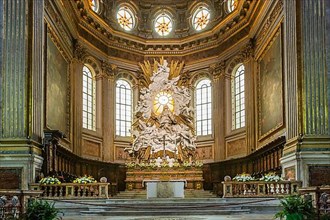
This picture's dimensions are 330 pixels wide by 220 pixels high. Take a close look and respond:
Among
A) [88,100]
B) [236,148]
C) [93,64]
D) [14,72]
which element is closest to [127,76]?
[93,64]

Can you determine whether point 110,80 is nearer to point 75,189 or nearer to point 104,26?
point 104,26

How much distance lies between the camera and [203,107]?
1353 inches

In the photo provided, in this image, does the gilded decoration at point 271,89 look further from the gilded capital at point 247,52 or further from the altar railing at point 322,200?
the altar railing at point 322,200

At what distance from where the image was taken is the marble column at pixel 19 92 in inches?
750

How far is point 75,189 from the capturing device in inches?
814

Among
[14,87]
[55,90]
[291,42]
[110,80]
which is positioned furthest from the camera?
[110,80]

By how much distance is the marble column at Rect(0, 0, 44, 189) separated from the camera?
19.0m

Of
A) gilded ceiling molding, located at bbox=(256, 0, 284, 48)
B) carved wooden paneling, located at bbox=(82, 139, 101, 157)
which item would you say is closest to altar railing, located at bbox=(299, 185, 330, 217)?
gilded ceiling molding, located at bbox=(256, 0, 284, 48)

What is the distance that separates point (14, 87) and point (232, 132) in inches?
597

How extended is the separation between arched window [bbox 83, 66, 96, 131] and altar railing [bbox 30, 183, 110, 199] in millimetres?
10770

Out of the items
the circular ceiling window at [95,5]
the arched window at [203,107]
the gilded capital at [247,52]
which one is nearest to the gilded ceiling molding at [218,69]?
the arched window at [203,107]

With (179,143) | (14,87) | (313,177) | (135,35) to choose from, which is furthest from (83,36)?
(313,177)

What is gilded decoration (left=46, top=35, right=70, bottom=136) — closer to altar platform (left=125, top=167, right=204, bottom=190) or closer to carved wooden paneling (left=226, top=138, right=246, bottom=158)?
altar platform (left=125, top=167, right=204, bottom=190)

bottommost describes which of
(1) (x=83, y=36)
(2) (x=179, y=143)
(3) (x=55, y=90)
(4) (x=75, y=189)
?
(4) (x=75, y=189)
